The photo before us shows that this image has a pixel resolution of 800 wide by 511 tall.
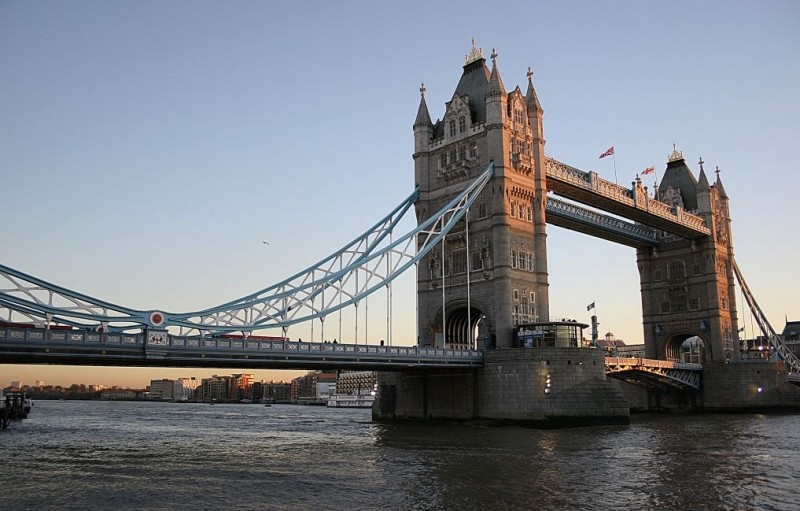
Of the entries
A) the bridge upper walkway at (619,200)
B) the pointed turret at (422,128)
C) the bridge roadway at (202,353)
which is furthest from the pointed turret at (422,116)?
the bridge roadway at (202,353)

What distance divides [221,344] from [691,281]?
7198cm

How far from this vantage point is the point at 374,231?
2766 inches

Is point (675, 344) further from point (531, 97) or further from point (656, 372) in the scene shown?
point (531, 97)

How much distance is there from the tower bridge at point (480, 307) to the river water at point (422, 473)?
6500 mm

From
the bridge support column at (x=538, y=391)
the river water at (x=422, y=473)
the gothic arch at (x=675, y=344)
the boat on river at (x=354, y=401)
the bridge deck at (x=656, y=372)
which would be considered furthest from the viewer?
the boat on river at (x=354, y=401)

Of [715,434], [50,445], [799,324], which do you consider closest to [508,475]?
[715,434]

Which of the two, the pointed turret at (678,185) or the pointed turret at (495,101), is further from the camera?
the pointed turret at (678,185)

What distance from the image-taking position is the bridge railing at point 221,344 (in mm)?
41438

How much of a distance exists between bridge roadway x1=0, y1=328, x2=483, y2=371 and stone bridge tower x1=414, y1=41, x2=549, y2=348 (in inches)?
428

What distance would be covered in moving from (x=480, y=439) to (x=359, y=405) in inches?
5134

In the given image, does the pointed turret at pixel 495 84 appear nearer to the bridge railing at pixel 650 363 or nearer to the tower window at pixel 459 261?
the tower window at pixel 459 261

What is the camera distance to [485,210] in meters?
70.6

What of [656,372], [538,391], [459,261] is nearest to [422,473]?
[538,391]

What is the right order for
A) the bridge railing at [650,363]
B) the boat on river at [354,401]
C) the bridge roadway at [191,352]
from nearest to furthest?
the bridge roadway at [191,352] → the bridge railing at [650,363] → the boat on river at [354,401]
